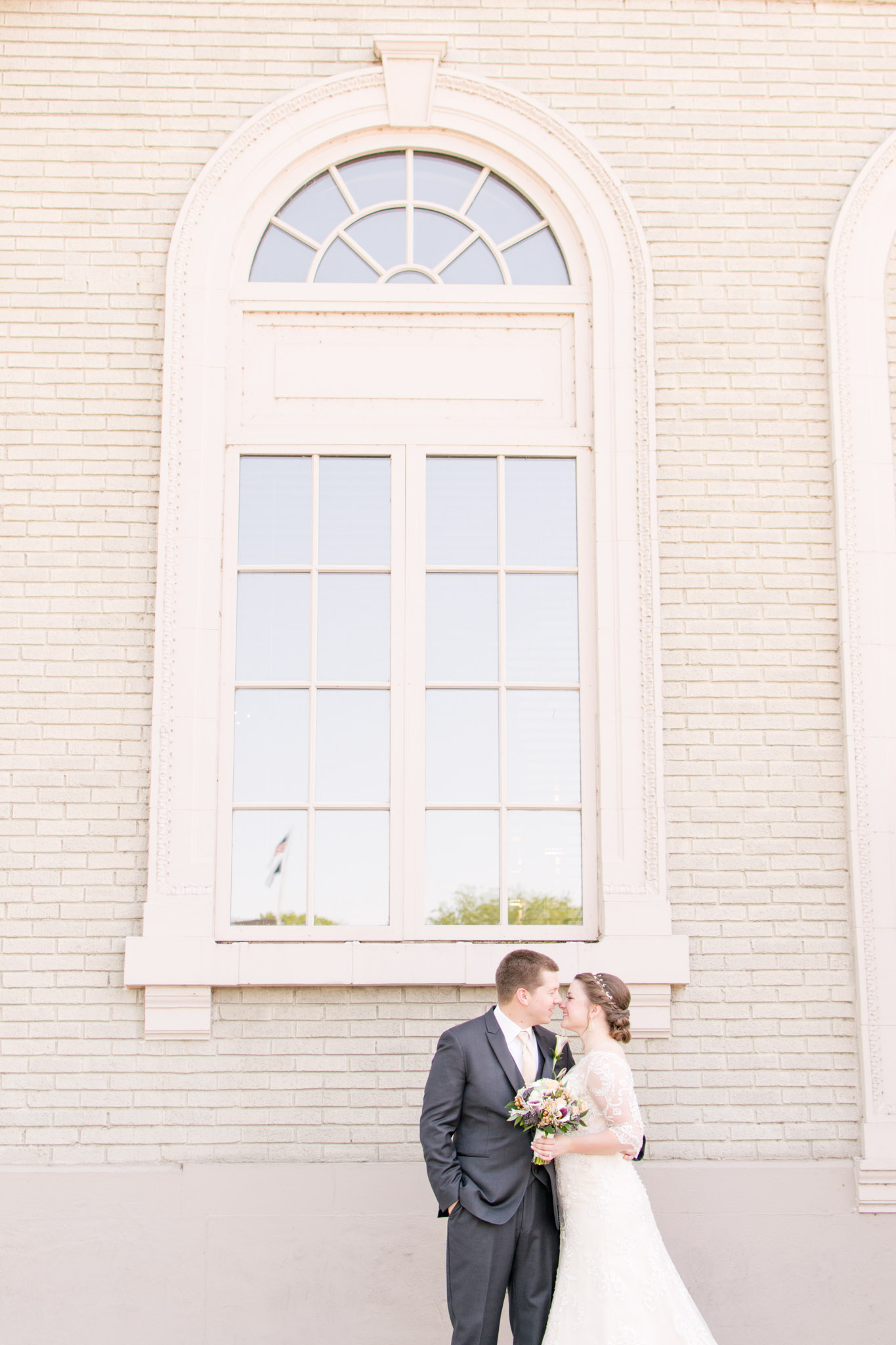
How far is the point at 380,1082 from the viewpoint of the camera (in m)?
5.48

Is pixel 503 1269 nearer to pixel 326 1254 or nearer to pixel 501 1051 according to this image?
pixel 501 1051

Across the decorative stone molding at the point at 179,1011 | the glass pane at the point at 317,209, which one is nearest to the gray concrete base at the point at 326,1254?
the decorative stone molding at the point at 179,1011

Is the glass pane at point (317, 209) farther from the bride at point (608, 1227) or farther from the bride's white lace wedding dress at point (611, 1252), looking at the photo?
the bride's white lace wedding dress at point (611, 1252)

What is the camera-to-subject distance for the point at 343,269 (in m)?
6.30

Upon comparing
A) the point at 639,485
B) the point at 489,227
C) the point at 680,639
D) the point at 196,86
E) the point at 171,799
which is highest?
the point at 196,86

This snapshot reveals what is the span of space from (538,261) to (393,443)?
1.29 metres

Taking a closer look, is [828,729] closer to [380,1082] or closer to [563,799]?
[563,799]

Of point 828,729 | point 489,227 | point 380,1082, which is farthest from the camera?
point 489,227

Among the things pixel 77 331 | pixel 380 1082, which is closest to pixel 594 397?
pixel 77 331

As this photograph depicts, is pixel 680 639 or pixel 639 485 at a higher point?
pixel 639 485

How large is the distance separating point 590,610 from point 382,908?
5.93ft

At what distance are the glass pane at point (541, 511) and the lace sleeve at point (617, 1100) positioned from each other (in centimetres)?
267

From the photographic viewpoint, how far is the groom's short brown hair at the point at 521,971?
4.41m

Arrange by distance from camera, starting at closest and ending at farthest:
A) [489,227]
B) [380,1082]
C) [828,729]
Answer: [380,1082]
[828,729]
[489,227]
